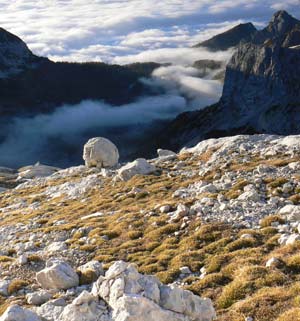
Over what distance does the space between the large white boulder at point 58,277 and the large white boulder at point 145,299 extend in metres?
5.38

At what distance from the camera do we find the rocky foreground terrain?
13703mm

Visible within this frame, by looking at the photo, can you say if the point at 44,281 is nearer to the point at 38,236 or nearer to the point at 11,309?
the point at 11,309

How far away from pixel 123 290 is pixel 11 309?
3095mm

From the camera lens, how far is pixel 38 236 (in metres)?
32.8

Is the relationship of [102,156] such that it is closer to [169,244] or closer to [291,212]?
[169,244]

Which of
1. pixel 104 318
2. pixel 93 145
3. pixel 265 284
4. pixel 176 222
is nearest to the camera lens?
pixel 104 318

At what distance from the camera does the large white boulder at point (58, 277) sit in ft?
62.5

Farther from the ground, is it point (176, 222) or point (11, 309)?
point (11, 309)

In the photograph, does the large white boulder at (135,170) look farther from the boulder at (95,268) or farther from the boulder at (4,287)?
the boulder at (95,268)

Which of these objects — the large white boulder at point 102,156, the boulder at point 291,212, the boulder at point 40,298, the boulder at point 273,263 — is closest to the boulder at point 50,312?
the boulder at point 40,298

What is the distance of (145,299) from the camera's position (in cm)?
1267

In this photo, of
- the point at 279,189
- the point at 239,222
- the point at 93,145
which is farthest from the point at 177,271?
the point at 93,145

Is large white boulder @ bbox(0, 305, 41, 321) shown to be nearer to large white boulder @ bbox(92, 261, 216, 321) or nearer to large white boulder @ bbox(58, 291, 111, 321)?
large white boulder @ bbox(58, 291, 111, 321)

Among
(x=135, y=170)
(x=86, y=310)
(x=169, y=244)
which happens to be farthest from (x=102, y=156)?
(x=86, y=310)
